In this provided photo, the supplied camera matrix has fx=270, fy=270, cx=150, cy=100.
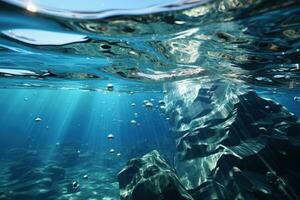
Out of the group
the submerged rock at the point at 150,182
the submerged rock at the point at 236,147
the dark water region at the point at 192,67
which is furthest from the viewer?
the submerged rock at the point at 236,147

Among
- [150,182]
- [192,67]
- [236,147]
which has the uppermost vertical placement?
[192,67]

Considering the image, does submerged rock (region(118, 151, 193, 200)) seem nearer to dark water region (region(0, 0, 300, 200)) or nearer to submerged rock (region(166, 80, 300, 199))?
dark water region (region(0, 0, 300, 200))

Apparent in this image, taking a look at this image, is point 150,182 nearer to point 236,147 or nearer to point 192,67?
point 236,147

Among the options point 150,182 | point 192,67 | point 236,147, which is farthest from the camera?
point 192,67

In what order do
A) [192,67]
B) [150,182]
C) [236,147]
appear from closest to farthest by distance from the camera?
1. [150,182]
2. [236,147]
3. [192,67]

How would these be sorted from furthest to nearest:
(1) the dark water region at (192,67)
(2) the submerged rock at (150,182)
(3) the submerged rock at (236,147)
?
(3) the submerged rock at (236,147), (2) the submerged rock at (150,182), (1) the dark water region at (192,67)

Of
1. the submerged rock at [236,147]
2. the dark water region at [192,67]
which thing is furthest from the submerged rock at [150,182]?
the submerged rock at [236,147]

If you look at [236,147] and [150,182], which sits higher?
[236,147]

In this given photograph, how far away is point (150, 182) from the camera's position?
11617 mm

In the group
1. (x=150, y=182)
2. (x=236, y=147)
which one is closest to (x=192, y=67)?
(x=236, y=147)

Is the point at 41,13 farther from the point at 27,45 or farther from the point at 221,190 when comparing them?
the point at 221,190

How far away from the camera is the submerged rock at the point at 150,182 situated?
11.2 m

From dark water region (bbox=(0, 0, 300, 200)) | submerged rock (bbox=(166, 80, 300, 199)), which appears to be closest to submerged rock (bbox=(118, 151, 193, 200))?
dark water region (bbox=(0, 0, 300, 200))

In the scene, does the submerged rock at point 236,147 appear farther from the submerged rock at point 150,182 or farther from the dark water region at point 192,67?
the submerged rock at point 150,182
